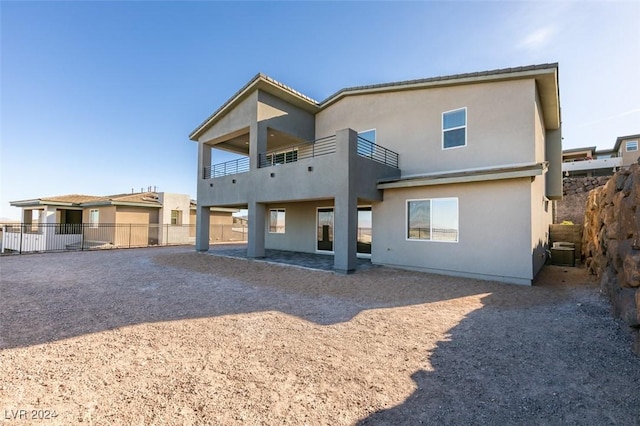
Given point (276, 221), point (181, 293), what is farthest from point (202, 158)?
point (181, 293)

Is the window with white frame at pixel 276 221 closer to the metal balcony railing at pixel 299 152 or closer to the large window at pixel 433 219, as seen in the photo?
the metal balcony railing at pixel 299 152

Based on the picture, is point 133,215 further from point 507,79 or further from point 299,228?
point 507,79

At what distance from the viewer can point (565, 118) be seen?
15.1 m

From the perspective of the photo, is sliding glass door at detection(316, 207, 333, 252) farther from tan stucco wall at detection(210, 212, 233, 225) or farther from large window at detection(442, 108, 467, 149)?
tan stucco wall at detection(210, 212, 233, 225)

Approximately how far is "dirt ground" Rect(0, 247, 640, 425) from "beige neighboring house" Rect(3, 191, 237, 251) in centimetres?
1526

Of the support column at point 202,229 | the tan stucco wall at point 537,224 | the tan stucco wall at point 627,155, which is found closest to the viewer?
the tan stucco wall at point 537,224

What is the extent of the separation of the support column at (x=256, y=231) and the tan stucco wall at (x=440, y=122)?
5.83 meters

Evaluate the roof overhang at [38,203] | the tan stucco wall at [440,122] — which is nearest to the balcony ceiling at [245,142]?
the tan stucco wall at [440,122]

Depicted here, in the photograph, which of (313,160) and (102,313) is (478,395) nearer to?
(102,313)

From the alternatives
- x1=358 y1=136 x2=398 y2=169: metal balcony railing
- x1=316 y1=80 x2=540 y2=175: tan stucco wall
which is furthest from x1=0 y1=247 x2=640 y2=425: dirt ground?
x1=358 y1=136 x2=398 y2=169: metal balcony railing

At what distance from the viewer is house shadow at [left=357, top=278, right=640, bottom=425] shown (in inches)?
111

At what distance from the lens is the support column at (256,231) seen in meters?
12.8

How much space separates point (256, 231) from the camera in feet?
42.2

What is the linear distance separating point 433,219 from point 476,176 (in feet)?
6.59
